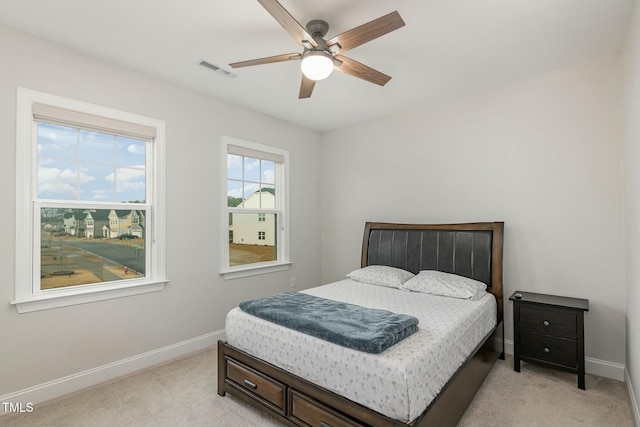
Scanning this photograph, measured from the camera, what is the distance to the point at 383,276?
3416 mm

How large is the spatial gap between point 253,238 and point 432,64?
277 cm

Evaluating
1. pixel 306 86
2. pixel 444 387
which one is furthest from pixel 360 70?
pixel 444 387

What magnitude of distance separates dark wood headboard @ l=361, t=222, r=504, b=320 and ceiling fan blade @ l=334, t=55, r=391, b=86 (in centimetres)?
182

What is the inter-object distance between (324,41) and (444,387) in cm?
225

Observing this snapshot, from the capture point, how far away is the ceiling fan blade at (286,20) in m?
1.63

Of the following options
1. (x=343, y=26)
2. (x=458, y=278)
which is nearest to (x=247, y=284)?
(x=458, y=278)

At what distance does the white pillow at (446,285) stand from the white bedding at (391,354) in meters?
0.11

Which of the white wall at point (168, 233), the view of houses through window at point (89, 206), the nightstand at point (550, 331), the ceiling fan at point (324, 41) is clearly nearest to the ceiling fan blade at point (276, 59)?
the ceiling fan at point (324, 41)

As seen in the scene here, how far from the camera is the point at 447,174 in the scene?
12.0 feet

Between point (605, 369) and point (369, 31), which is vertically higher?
point (369, 31)

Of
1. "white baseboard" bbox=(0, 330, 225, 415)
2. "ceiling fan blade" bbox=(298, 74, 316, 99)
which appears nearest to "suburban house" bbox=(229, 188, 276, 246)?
"white baseboard" bbox=(0, 330, 225, 415)

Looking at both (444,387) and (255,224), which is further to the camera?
(255,224)

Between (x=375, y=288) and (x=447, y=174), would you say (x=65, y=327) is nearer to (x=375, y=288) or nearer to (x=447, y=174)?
(x=375, y=288)

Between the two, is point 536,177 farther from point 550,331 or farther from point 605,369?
point 605,369
